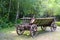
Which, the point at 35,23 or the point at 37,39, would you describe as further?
the point at 35,23

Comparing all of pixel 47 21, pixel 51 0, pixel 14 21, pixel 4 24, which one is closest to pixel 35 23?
pixel 47 21

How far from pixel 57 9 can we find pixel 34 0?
886 centimetres

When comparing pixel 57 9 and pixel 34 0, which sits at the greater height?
pixel 34 0

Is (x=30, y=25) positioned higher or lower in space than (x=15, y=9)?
lower

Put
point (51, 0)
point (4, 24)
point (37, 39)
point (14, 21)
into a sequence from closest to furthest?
point (37, 39) → point (4, 24) → point (14, 21) → point (51, 0)

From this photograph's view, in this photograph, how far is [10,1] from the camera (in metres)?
18.7

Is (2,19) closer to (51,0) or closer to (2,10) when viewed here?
(2,10)

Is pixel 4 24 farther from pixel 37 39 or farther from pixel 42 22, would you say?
pixel 37 39

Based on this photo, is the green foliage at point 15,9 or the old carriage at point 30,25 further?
the green foliage at point 15,9

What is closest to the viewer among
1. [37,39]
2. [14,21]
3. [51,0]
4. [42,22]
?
[37,39]

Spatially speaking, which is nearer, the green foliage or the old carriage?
the old carriage

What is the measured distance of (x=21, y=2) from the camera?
60.0ft

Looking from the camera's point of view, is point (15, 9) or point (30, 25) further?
point (15, 9)

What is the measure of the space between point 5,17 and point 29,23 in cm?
713
